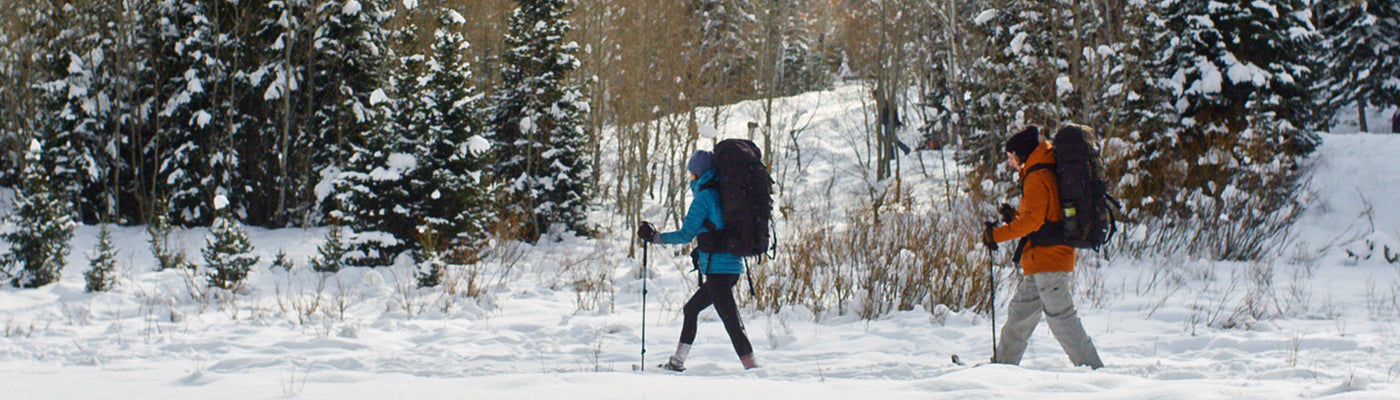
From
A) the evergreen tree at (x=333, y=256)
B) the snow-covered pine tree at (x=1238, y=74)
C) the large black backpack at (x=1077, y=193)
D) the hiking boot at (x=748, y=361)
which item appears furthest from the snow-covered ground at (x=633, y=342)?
the snow-covered pine tree at (x=1238, y=74)

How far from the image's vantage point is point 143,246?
18.5 metres

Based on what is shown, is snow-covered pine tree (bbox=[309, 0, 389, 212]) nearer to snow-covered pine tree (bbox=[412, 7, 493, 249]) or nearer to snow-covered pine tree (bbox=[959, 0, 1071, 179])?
snow-covered pine tree (bbox=[412, 7, 493, 249])

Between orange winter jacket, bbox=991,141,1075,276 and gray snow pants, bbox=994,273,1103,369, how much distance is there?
8cm

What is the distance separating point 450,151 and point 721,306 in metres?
9.90

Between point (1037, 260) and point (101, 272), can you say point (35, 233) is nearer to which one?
point (101, 272)

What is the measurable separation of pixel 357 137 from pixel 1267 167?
17.9 metres

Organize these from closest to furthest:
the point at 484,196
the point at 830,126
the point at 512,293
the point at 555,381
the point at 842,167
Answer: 1. the point at 555,381
2. the point at 512,293
3. the point at 484,196
4. the point at 842,167
5. the point at 830,126

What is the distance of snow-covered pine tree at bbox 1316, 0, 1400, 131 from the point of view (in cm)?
2925

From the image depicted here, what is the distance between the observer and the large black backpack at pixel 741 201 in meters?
5.49

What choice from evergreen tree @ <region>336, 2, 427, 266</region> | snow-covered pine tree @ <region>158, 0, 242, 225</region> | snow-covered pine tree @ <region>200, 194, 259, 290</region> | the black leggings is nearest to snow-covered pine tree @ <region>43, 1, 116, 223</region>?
snow-covered pine tree @ <region>158, 0, 242, 225</region>

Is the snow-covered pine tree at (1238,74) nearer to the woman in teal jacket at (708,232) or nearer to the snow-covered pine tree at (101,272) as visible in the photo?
the woman in teal jacket at (708,232)

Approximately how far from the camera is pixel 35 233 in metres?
11.6

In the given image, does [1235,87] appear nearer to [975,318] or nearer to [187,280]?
[975,318]

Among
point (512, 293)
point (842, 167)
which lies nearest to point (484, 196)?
point (512, 293)
